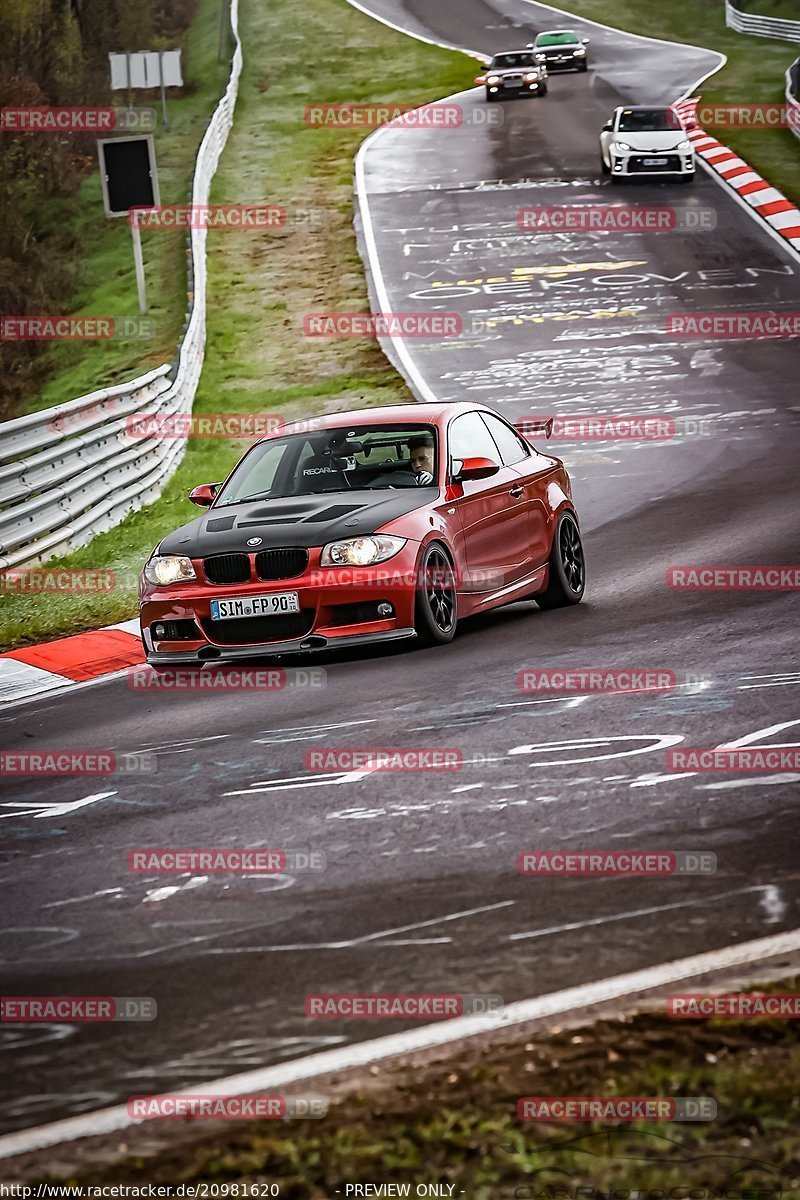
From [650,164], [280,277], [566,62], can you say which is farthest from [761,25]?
[280,277]

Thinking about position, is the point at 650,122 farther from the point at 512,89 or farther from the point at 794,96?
the point at 512,89

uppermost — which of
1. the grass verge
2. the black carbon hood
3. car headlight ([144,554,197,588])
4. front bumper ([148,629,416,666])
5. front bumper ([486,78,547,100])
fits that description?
front bumper ([486,78,547,100])

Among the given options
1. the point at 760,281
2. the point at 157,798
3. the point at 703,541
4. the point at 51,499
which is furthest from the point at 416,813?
the point at 760,281

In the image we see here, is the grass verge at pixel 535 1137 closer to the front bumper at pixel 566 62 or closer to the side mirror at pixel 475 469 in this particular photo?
the side mirror at pixel 475 469

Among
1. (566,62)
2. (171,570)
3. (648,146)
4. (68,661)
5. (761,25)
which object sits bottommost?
(68,661)

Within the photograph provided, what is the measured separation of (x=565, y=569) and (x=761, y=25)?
5384 centimetres

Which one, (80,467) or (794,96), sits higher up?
(794,96)

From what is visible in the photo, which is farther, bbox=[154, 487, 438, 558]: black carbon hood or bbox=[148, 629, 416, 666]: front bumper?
bbox=[154, 487, 438, 558]: black carbon hood

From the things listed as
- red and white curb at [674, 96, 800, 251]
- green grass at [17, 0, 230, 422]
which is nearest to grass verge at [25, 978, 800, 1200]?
green grass at [17, 0, 230, 422]

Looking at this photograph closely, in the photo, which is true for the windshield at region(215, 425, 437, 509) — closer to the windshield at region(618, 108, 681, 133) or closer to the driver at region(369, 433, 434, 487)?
the driver at region(369, 433, 434, 487)

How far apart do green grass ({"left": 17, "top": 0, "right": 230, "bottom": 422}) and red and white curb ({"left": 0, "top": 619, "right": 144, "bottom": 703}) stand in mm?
13492

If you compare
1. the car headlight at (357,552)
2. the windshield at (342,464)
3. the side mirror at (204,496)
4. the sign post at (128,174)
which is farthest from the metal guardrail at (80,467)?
the car headlight at (357,552)

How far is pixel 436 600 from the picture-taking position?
34.9 ft

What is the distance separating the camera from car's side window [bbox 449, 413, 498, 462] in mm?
11609
